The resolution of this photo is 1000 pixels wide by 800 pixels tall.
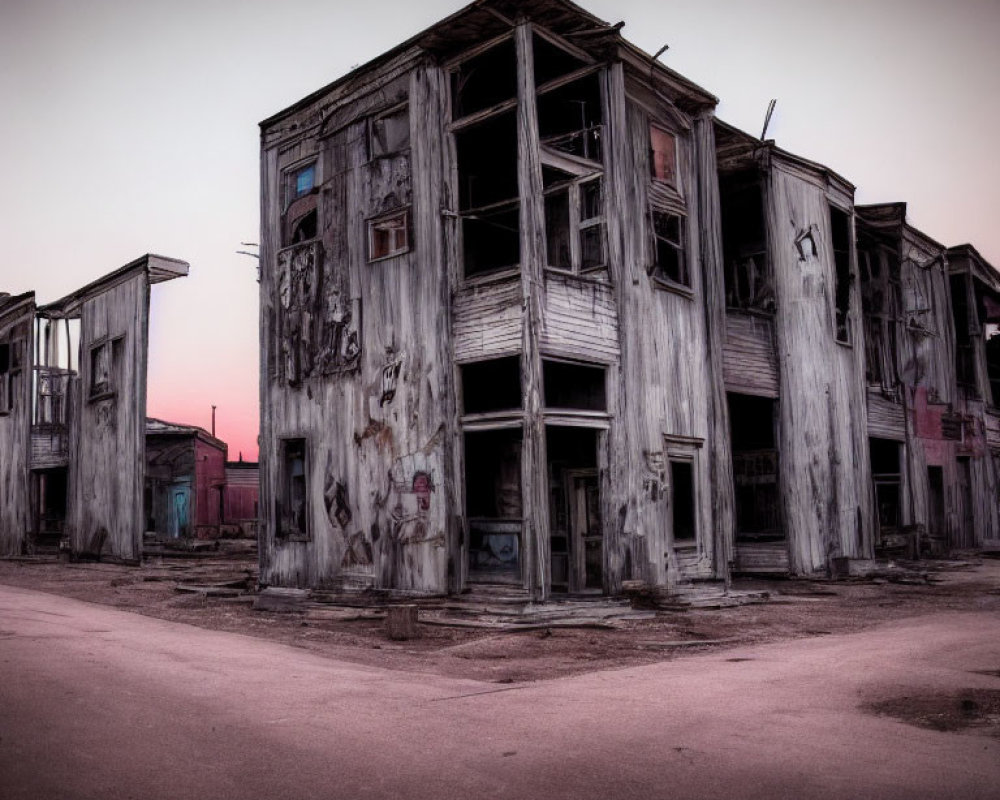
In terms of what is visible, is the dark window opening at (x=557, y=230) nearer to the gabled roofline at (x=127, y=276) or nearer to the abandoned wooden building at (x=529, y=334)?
the abandoned wooden building at (x=529, y=334)

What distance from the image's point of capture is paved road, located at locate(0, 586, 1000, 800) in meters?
4.55

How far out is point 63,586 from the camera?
1798cm

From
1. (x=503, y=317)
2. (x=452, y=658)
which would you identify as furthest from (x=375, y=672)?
(x=503, y=317)

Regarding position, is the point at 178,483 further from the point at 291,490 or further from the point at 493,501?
the point at 493,501

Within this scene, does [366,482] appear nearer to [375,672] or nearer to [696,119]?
[375,672]

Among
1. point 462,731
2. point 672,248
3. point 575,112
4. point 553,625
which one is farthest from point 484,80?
point 462,731

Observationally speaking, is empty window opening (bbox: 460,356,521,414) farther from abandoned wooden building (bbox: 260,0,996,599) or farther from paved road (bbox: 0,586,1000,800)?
paved road (bbox: 0,586,1000,800)

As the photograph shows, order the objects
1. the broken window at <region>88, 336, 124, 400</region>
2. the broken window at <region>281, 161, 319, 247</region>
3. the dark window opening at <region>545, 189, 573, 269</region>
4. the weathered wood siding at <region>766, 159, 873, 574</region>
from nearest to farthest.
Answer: the dark window opening at <region>545, 189, 573, 269</region>
the broken window at <region>281, 161, 319, 247</region>
the weathered wood siding at <region>766, 159, 873, 574</region>
the broken window at <region>88, 336, 124, 400</region>

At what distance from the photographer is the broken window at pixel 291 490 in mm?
17141

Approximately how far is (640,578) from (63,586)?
11681 millimetres

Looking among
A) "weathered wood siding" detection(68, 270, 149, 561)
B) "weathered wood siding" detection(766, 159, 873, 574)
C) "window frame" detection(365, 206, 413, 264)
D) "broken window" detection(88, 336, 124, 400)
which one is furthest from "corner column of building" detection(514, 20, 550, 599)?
"broken window" detection(88, 336, 124, 400)

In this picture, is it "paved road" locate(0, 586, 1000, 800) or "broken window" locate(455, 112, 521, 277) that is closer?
"paved road" locate(0, 586, 1000, 800)

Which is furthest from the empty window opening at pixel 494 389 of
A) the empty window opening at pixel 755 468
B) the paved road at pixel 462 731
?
the paved road at pixel 462 731

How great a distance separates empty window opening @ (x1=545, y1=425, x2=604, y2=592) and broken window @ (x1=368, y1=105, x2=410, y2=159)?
5.70m
